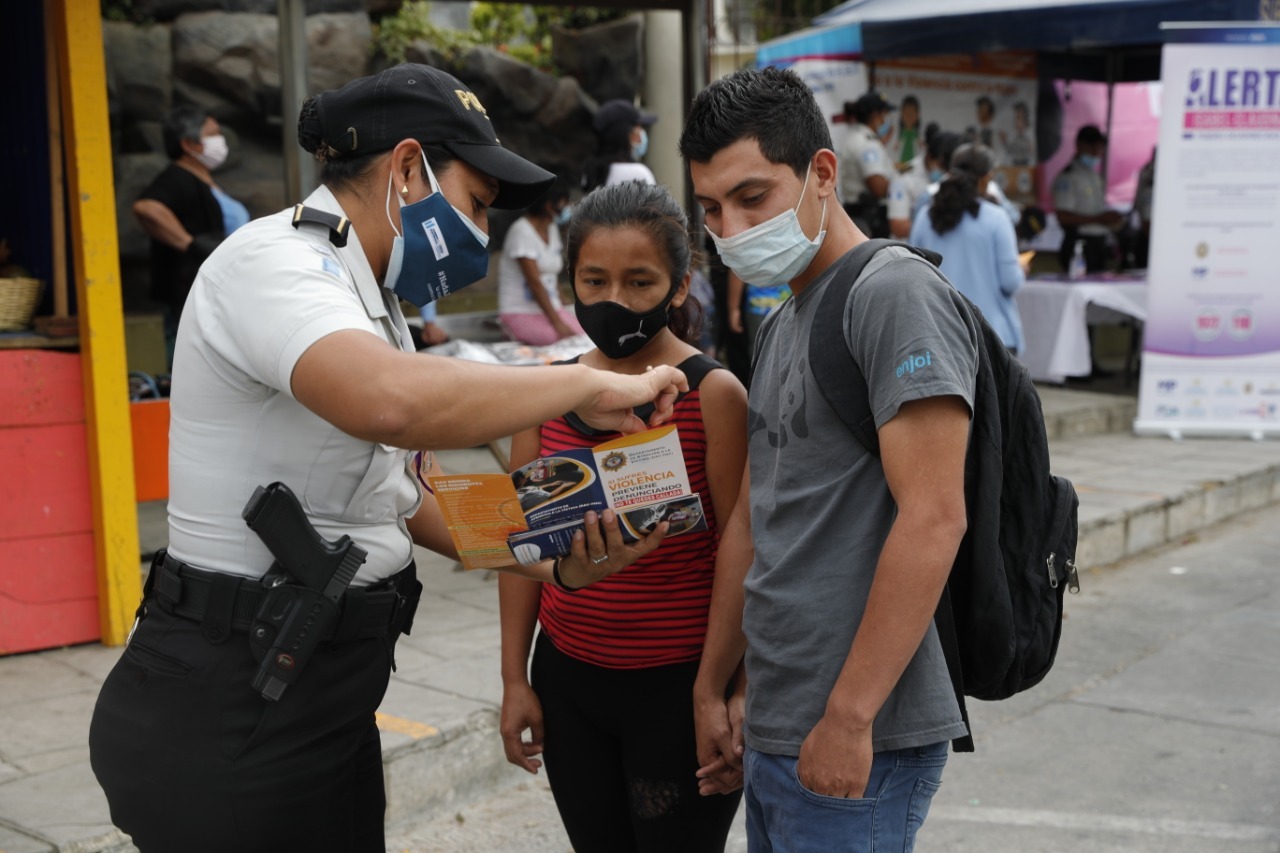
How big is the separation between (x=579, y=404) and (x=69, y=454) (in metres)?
3.28

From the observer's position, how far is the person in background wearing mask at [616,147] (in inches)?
270

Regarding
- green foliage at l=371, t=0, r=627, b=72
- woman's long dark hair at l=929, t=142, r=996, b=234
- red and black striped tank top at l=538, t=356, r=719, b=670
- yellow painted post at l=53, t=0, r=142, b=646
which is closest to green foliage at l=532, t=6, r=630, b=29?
green foliage at l=371, t=0, r=627, b=72

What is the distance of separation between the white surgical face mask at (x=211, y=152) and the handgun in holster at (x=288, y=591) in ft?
16.4

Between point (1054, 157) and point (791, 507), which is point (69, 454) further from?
point (1054, 157)

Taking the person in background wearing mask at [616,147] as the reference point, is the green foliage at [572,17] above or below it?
above

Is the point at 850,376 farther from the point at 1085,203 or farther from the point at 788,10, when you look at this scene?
the point at 788,10

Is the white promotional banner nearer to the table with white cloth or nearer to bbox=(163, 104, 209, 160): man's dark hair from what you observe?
the table with white cloth

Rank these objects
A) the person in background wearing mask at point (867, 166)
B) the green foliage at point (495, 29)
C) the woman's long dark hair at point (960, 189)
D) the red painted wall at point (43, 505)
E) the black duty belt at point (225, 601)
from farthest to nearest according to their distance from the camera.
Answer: the green foliage at point (495, 29) < the person in background wearing mask at point (867, 166) < the woman's long dark hair at point (960, 189) < the red painted wall at point (43, 505) < the black duty belt at point (225, 601)

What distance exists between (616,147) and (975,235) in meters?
2.17

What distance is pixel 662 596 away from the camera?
91.7 inches

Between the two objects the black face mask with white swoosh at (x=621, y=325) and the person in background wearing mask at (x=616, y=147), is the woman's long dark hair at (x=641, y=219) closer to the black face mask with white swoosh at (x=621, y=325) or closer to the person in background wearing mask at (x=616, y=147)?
the black face mask with white swoosh at (x=621, y=325)

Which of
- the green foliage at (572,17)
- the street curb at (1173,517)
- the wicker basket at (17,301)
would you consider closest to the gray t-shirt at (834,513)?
the wicker basket at (17,301)

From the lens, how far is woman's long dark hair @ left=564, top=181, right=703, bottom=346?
7.65ft

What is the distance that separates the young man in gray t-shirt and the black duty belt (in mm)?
584
